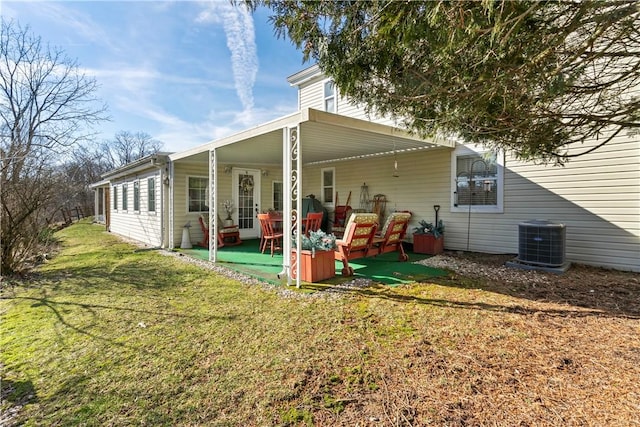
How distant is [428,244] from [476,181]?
1895 millimetres

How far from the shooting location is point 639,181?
17.6 ft

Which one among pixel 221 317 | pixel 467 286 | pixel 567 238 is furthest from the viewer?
pixel 567 238

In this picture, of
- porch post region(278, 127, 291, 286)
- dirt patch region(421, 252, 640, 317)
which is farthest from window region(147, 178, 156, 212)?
dirt patch region(421, 252, 640, 317)

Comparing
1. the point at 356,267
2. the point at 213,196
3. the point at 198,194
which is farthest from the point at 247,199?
the point at 356,267

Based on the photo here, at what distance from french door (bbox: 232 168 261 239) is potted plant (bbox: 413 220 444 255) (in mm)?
5383

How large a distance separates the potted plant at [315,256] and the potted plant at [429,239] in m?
3.39

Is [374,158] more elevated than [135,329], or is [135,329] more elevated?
[374,158]

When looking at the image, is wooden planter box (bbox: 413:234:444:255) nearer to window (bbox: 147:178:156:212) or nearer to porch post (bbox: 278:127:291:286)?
porch post (bbox: 278:127:291:286)

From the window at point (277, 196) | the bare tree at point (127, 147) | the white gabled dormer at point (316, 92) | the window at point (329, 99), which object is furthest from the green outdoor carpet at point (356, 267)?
the bare tree at point (127, 147)

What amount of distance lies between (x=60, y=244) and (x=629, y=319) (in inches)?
592

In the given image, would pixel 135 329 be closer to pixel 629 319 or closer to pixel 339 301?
pixel 339 301

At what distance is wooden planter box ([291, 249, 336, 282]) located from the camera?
15.9ft

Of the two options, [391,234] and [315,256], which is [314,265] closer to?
[315,256]

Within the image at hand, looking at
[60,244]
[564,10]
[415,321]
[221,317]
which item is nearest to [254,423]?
[221,317]
